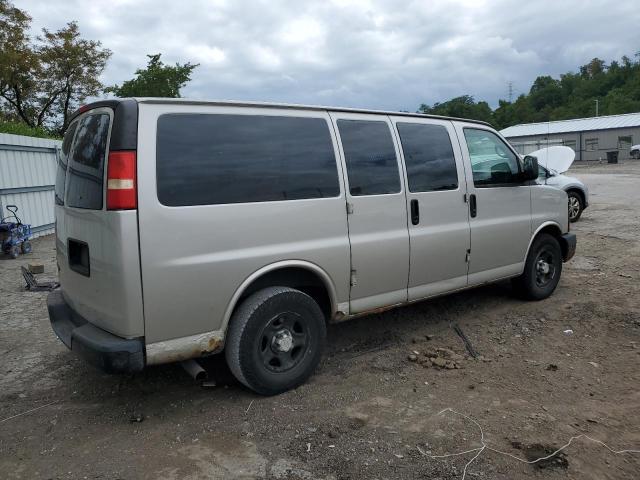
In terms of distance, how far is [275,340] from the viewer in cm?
371

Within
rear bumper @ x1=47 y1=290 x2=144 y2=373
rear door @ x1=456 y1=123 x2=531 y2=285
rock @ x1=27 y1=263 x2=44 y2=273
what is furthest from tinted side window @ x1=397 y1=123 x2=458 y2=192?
rock @ x1=27 y1=263 x2=44 y2=273

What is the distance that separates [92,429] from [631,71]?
92.2m

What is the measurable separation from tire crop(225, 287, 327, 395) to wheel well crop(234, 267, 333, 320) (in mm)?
66

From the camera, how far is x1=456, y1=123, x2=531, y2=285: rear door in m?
5.03

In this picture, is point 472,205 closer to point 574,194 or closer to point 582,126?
point 574,194

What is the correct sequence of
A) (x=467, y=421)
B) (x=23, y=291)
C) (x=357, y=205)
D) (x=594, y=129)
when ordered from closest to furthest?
(x=467, y=421) → (x=357, y=205) → (x=23, y=291) → (x=594, y=129)

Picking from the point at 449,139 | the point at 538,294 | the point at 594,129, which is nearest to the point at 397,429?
the point at 449,139

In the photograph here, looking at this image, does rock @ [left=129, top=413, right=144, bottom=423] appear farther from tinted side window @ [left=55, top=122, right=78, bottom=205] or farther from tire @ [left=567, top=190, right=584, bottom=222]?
tire @ [left=567, top=190, right=584, bottom=222]

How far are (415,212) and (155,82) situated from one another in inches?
1061

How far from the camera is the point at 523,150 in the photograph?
4009 cm

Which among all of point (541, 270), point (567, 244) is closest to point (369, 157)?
point (541, 270)

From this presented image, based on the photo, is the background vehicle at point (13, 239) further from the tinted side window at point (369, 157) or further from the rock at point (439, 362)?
the rock at point (439, 362)

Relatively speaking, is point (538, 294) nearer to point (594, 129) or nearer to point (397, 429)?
point (397, 429)

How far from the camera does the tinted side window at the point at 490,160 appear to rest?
5090mm
